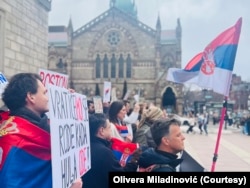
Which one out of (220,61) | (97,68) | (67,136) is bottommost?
(67,136)

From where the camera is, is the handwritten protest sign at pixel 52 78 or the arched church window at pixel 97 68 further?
the arched church window at pixel 97 68

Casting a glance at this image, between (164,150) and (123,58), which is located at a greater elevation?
(123,58)

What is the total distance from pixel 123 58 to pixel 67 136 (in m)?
43.8

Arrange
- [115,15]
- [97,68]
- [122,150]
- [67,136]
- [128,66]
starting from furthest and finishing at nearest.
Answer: [97,68] < [128,66] < [115,15] < [122,150] < [67,136]

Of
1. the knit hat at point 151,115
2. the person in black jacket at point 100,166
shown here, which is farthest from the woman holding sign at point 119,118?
the person in black jacket at point 100,166

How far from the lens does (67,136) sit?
2.25 meters

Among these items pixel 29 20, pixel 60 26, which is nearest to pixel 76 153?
pixel 29 20

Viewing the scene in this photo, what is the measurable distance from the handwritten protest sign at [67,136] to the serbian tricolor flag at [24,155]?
186 mm

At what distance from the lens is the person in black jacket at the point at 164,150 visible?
2.55 metres

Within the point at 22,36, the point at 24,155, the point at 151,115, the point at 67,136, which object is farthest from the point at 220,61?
the point at 22,36

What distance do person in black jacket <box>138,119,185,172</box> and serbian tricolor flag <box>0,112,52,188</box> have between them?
29.0 inches

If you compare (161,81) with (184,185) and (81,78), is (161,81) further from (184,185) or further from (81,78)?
(184,185)

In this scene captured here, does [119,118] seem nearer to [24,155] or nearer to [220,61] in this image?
[220,61]

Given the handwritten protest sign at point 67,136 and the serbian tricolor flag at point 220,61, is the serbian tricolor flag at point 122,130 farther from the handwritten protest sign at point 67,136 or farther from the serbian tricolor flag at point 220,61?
the handwritten protest sign at point 67,136
